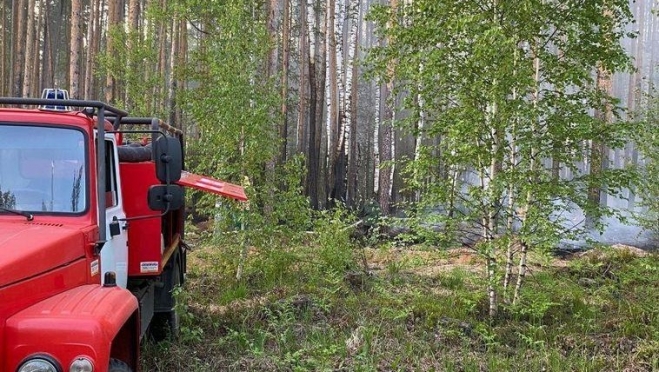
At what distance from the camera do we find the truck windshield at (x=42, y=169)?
3885mm

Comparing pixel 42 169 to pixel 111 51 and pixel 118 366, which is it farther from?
pixel 111 51

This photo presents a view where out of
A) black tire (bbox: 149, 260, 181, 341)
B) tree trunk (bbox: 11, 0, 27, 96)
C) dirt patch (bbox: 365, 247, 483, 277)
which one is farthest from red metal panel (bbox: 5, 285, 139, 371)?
tree trunk (bbox: 11, 0, 27, 96)

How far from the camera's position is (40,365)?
2852 mm

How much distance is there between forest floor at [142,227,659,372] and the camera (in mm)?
5926

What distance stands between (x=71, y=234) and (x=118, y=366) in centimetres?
90

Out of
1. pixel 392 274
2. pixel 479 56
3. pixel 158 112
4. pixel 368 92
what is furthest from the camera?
pixel 368 92

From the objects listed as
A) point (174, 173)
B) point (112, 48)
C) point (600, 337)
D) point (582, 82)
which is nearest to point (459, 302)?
point (600, 337)

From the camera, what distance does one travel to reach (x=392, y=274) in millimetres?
10203

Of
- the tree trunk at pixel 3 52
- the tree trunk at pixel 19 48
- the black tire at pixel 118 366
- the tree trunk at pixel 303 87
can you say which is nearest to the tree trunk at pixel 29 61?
the tree trunk at pixel 19 48

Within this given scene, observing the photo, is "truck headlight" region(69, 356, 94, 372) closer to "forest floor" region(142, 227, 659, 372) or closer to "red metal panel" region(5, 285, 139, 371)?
"red metal panel" region(5, 285, 139, 371)

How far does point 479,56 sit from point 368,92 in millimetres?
30812

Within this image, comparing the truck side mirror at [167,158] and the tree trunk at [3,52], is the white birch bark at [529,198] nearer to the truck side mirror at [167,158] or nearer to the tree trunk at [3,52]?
the truck side mirror at [167,158]

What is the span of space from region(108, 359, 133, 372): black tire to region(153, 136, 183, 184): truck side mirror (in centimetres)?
136

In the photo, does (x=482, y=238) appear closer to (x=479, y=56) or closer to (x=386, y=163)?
(x=386, y=163)
